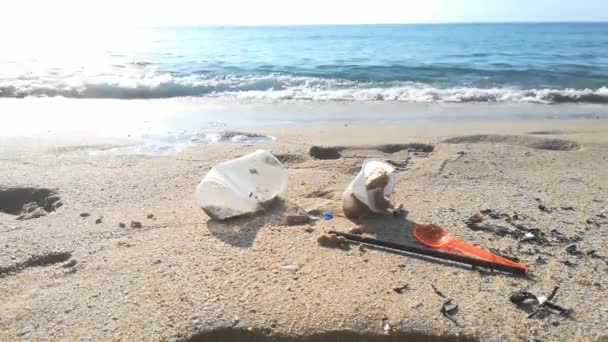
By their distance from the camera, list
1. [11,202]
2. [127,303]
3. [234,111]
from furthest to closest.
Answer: [234,111] → [11,202] → [127,303]

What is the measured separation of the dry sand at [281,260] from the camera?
196 cm

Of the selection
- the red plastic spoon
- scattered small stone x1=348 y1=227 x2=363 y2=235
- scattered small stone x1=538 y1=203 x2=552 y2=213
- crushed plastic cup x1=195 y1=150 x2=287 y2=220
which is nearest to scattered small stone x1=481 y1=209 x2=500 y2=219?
scattered small stone x1=538 y1=203 x2=552 y2=213

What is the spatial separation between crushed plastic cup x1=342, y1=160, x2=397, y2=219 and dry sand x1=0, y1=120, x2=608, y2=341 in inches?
3.9

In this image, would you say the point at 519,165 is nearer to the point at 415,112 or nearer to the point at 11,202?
the point at 415,112

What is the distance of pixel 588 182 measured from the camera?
3.70 m

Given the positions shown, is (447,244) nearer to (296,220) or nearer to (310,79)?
(296,220)

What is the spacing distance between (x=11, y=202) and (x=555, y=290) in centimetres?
327

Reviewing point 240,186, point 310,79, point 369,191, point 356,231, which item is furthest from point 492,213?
point 310,79

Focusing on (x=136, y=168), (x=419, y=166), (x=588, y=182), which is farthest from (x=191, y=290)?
(x=588, y=182)

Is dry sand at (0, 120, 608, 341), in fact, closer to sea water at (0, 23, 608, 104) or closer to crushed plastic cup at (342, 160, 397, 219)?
crushed plastic cup at (342, 160, 397, 219)

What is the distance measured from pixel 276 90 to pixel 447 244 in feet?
25.4

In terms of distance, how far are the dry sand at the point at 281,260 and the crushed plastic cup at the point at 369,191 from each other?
0.32ft

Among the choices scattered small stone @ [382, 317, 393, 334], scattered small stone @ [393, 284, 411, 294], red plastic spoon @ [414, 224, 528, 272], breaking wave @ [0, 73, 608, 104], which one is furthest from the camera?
breaking wave @ [0, 73, 608, 104]

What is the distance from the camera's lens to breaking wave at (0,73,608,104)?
8898 mm
